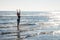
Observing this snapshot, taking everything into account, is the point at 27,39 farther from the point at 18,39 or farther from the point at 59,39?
the point at 59,39

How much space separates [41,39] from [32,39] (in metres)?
0.43

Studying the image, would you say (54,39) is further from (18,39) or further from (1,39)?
(1,39)

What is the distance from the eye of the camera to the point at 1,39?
705 cm

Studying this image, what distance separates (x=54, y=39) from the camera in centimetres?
712

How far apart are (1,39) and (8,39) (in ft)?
1.08

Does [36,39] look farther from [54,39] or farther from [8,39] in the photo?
[8,39]

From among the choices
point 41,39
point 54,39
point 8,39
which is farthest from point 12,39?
point 54,39

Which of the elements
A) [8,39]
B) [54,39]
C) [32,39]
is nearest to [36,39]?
[32,39]

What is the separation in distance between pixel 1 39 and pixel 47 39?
85.2 inches

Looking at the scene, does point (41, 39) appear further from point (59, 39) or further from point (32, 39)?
point (59, 39)

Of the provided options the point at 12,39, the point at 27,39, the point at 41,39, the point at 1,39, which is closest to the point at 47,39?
the point at 41,39

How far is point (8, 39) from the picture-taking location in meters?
7.05

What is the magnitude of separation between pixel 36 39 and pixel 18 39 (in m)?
0.86

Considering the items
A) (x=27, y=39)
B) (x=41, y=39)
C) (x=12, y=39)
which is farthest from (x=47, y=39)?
(x=12, y=39)
